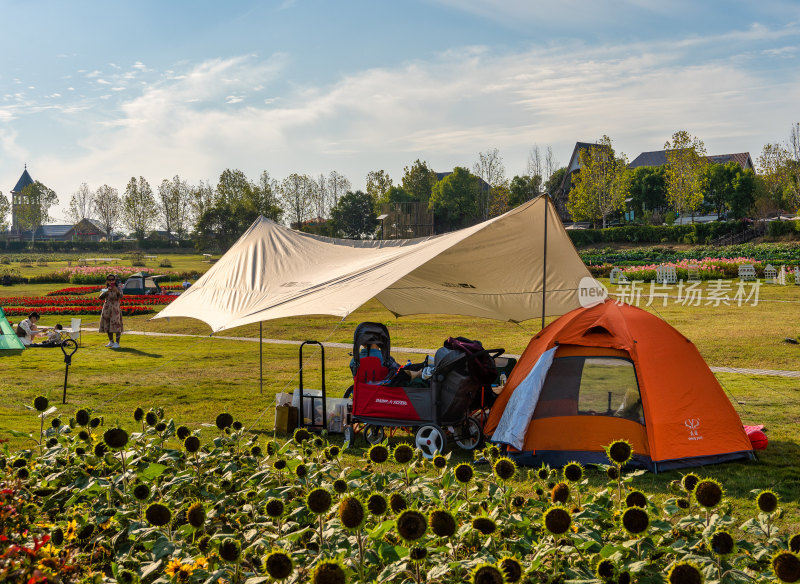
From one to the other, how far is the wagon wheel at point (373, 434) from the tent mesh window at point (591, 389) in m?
1.85

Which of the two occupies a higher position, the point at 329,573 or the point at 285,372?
the point at 329,573

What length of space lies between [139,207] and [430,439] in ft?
257

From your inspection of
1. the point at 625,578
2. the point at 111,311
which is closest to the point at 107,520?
the point at 625,578

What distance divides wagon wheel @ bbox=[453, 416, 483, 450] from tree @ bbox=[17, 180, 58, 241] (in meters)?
100

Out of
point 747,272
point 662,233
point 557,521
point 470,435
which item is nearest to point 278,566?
point 557,521

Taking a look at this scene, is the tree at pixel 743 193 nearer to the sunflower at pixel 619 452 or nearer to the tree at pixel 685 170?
the tree at pixel 685 170

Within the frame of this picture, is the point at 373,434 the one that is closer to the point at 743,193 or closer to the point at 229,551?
the point at 229,551

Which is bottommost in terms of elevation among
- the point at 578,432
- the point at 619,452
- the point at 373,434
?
the point at 373,434

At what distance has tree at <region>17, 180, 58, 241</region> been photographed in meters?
93.7

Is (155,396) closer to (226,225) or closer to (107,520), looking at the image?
(107,520)

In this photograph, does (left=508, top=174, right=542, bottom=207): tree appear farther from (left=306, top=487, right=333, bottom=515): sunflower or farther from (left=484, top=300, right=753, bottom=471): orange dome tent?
(left=306, top=487, right=333, bottom=515): sunflower

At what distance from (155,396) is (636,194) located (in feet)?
200

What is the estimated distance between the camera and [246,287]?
8695mm

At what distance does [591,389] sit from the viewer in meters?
6.94
